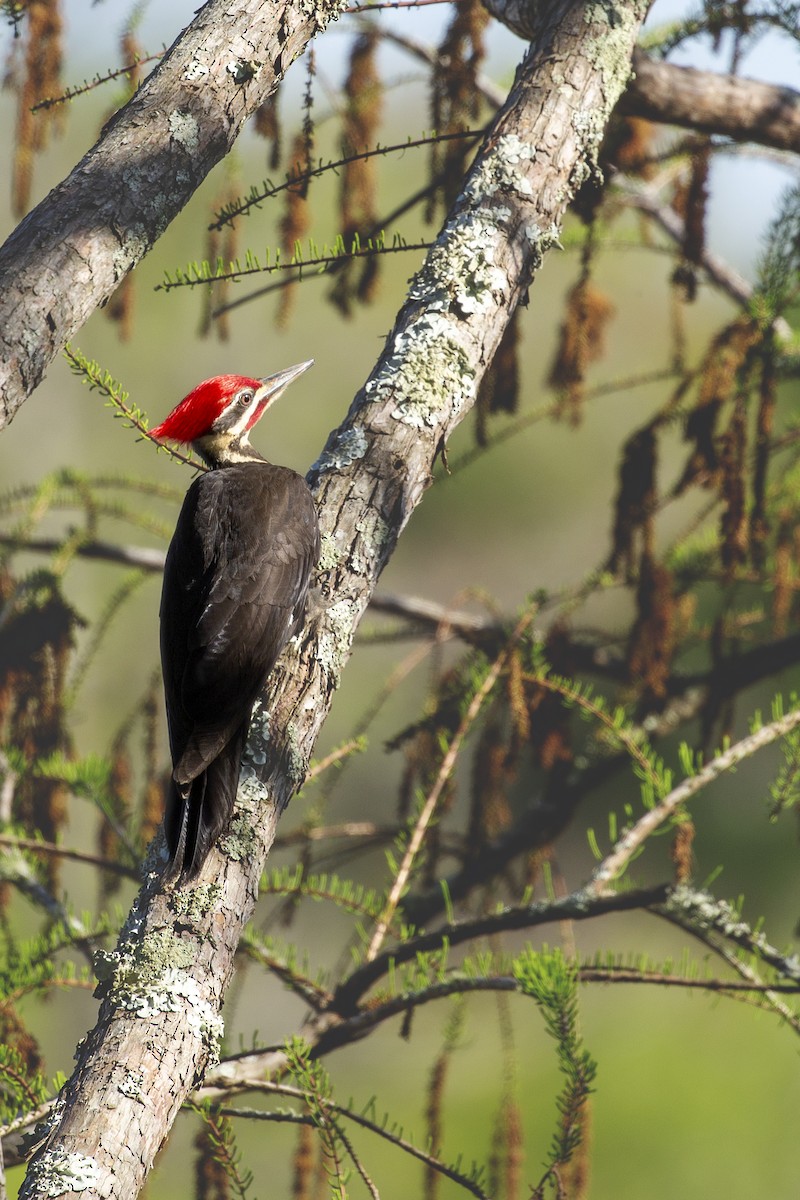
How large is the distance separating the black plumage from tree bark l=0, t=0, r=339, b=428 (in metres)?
0.47

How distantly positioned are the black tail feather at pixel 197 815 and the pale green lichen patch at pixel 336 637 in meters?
0.19

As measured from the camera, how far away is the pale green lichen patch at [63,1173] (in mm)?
1015

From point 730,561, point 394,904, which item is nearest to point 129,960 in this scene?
point 394,904

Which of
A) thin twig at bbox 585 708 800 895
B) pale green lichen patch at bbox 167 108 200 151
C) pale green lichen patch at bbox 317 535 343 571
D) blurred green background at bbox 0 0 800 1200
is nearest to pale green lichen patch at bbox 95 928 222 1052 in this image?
pale green lichen patch at bbox 317 535 343 571

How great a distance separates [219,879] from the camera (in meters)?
1.35

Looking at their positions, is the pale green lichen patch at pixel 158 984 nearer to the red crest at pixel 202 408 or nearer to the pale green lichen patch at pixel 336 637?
the pale green lichen patch at pixel 336 637

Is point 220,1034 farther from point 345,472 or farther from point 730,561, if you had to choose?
point 730,561

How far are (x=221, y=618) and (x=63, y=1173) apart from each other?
91 cm

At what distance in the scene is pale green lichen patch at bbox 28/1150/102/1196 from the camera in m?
1.01

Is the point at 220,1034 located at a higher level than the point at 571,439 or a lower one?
lower

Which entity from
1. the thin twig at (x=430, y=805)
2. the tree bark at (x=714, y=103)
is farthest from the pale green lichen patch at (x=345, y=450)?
the tree bark at (x=714, y=103)

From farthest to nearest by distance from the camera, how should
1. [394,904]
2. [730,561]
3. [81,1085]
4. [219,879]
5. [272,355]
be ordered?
1. [272,355]
2. [730,561]
3. [394,904]
4. [219,879]
5. [81,1085]

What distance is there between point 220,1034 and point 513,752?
38.1 inches

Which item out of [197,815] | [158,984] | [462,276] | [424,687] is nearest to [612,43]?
[462,276]
